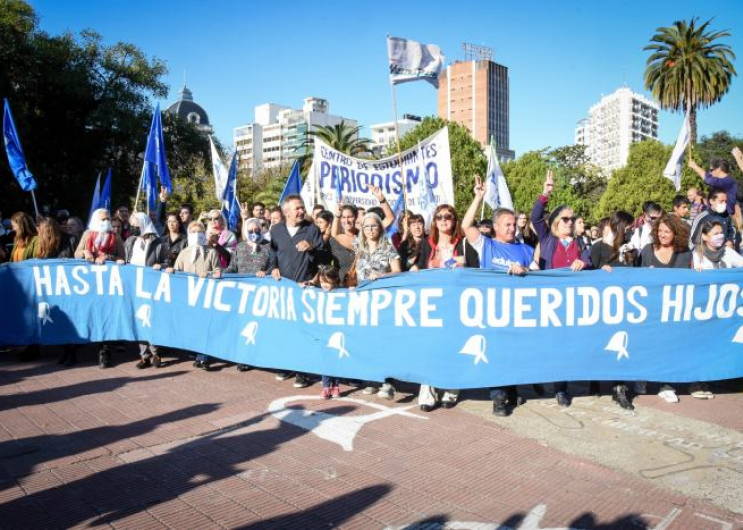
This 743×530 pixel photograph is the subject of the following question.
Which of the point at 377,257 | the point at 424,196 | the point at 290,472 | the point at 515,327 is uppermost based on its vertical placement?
the point at 424,196

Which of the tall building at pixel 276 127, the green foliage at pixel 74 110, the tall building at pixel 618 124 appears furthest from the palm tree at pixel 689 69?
the tall building at pixel 618 124

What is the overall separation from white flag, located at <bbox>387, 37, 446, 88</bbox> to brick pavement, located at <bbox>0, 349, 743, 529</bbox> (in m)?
4.60

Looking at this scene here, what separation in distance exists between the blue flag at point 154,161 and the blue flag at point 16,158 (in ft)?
5.70

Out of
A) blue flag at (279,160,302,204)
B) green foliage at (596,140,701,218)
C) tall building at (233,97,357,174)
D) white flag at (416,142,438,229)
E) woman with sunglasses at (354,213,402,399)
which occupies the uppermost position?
tall building at (233,97,357,174)

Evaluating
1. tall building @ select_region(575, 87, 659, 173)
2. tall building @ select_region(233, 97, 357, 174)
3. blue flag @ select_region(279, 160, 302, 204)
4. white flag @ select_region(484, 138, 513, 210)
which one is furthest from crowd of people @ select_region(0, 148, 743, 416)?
tall building @ select_region(575, 87, 659, 173)

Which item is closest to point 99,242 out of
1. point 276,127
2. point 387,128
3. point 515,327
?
point 515,327

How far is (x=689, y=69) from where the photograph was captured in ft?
116

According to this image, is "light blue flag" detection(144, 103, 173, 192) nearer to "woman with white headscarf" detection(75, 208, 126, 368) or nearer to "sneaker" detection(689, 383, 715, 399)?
"woman with white headscarf" detection(75, 208, 126, 368)

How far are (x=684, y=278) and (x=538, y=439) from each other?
7.30 ft

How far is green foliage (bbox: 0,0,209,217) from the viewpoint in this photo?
21.8 metres

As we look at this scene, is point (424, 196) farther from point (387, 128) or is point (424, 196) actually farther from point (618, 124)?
point (618, 124)

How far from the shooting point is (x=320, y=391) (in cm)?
611

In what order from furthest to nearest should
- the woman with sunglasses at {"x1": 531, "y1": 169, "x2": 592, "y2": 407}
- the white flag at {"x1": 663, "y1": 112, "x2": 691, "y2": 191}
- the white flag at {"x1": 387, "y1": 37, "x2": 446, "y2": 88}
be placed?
1. the white flag at {"x1": 663, "y1": 112, "x2": 691, "y2": 191}
2. the white flag at {"x1": 387, "y1": 37, "x2": 446, "y2": 88}
3. the woman with sunglasses at {"x1": 531, "y1": 169, "x2": 592, "y2": 407}

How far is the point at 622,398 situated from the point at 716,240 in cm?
199
